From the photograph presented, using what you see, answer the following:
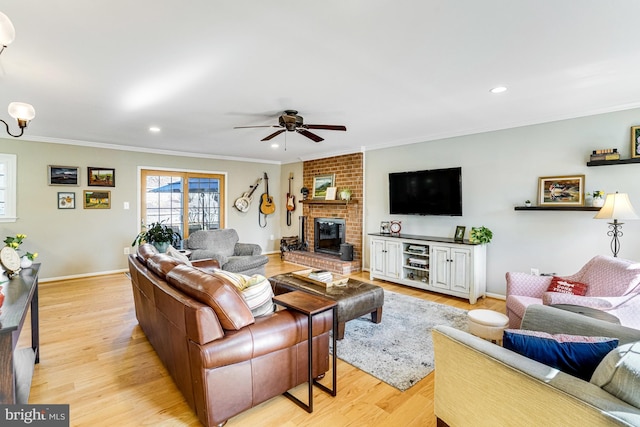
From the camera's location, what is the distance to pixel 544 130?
3.79 metres

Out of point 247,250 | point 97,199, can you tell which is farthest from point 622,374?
point 97,199

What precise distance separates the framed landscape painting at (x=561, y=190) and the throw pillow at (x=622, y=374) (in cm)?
313

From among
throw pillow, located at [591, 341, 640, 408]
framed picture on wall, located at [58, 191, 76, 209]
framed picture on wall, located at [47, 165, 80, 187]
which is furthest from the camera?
framed picture on wall, located at [58, 191, 76, 209]

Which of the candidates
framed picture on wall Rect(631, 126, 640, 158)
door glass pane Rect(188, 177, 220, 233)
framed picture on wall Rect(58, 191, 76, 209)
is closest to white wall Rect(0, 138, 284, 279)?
framed picture on wall Rect(58, 191, 76, 209)

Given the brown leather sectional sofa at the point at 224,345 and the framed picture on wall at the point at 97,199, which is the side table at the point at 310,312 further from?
the framed picture on wall at the point at 97,199

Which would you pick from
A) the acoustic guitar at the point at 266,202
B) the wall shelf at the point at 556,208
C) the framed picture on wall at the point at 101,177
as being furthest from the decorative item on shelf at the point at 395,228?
the framed picture on wall at the point at 101,177

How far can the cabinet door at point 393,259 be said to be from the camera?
16.0 ft

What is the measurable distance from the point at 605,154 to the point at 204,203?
6489 millimetres

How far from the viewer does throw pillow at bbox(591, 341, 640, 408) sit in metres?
0.99

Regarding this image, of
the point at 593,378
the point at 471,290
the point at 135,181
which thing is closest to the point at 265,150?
the point at 135,181

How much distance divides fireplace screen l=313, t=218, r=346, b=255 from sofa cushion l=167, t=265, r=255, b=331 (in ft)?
14.8

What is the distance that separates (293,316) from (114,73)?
2.37 meters

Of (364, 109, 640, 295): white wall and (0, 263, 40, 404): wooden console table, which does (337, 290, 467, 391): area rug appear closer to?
(364, 109, 640, 295): white wall

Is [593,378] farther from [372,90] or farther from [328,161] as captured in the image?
[328,161]
